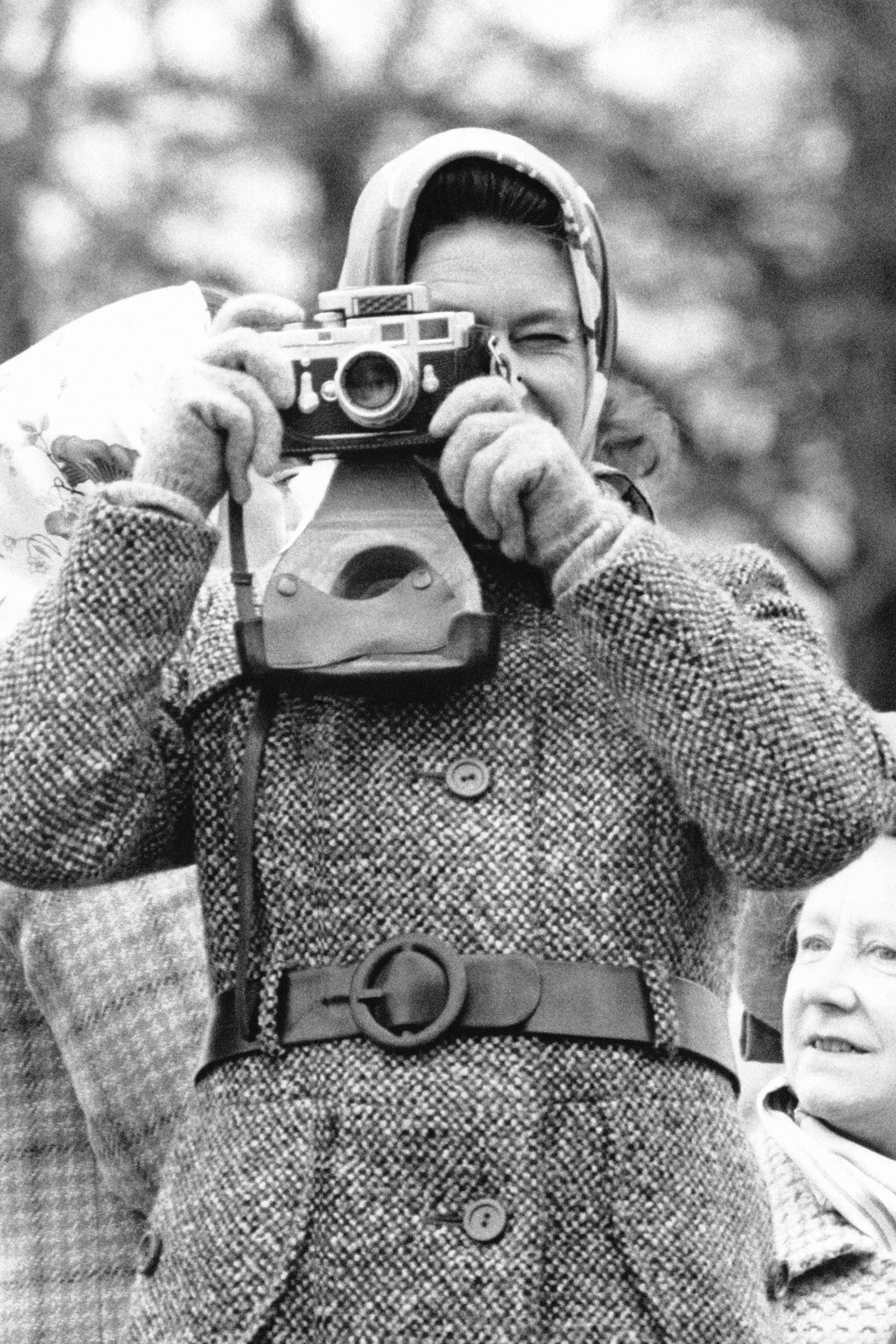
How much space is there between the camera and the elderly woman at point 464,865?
2318mm

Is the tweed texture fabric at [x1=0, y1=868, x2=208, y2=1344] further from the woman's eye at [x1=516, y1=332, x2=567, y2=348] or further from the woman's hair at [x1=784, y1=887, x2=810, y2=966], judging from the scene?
the woman's hair at [x1=784, y1=887, x2=810, y2=966]

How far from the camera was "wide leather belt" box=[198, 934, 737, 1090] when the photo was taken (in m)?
2.35

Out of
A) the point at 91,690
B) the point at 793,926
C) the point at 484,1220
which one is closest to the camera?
the point at 484,1220

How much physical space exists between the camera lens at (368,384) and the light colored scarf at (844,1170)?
4.10ft

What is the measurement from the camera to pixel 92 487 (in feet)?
10.5

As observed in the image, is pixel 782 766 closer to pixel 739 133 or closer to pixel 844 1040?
pixel 844 1040

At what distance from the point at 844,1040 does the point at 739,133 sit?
16.8ft

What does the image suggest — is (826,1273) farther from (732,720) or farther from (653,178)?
(653,178)

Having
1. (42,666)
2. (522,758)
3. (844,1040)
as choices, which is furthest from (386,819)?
(844,1040)

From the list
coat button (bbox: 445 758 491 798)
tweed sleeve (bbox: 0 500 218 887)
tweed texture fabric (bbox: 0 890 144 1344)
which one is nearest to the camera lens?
tweed sleeve (bbox: 0 500 218 887)

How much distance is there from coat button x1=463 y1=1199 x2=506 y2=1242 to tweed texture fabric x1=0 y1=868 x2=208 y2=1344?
2.17 feet

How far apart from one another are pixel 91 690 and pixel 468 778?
12.9 inches

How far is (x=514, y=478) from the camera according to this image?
2.39m

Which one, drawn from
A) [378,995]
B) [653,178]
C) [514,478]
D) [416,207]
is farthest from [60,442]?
[653,178]
